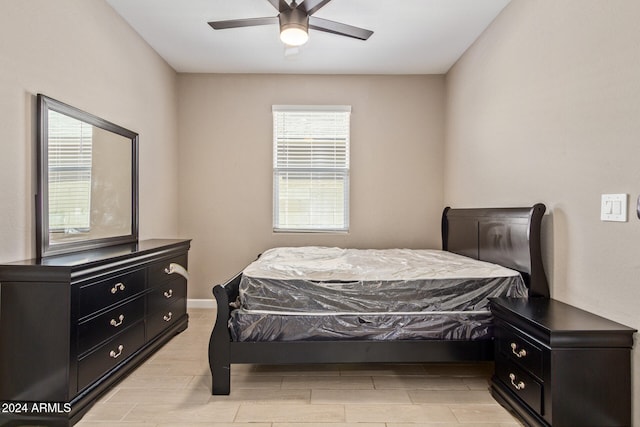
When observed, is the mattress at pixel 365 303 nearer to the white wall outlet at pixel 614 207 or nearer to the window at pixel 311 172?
the white wall outlet at pixel 614 207

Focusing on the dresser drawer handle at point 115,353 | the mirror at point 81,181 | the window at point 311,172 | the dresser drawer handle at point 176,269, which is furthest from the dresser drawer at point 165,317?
the window at point 311,172

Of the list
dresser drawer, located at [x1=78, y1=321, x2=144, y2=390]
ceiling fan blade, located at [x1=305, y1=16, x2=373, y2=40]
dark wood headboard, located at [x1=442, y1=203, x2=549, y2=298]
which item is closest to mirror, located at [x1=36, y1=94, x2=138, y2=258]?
dresser drawer, located at [x1=78, y1=321, x2=144, y2=390]

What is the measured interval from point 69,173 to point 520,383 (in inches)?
118

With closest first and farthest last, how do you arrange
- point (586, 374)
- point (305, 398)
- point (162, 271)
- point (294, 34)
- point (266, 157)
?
point (586, 374) → point (305, 398) → point (294, 34) → point (162, 271) → point (266, 157)

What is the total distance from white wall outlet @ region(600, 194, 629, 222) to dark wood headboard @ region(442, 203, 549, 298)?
0.46 meters

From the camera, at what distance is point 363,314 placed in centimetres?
236

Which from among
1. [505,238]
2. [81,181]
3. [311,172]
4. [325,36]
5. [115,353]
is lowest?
[115,353]

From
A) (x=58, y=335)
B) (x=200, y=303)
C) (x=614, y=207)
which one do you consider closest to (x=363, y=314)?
(x=614, y=207)

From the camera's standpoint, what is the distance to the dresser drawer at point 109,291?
2.06 m

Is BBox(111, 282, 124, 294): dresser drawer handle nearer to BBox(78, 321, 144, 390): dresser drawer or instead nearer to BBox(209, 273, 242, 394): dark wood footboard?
BBox(78, 321, 144, 390): dresser drawer

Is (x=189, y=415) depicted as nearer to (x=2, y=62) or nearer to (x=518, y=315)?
(x=518, y=315)

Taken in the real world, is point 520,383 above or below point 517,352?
below

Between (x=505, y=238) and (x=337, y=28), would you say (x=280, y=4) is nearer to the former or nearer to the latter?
(x=337, y=28)

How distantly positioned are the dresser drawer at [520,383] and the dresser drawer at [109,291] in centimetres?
242
